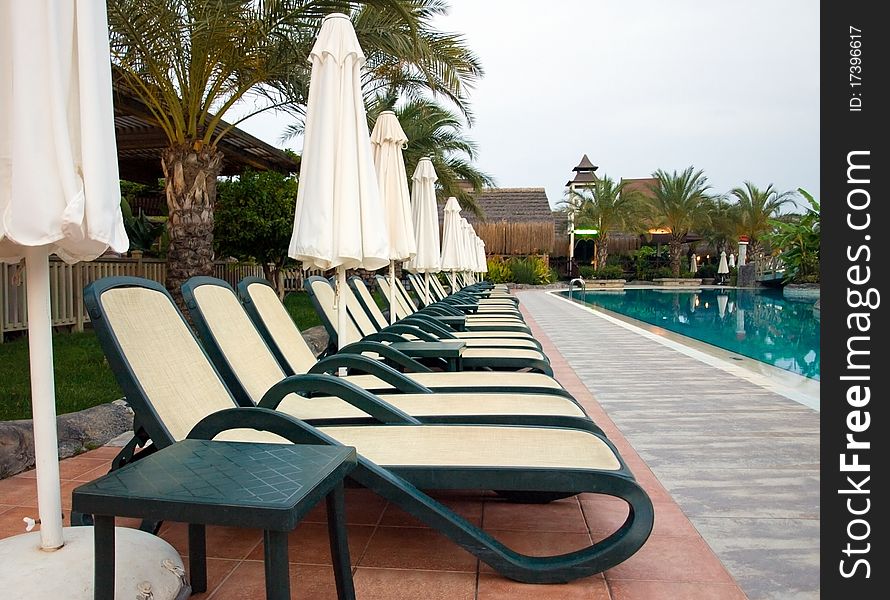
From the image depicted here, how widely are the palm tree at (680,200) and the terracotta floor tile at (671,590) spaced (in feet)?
113

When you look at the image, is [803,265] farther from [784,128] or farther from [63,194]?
[63,194]

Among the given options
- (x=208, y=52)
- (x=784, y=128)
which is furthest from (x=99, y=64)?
(x=784, y=128)

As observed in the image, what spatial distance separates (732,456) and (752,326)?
10327mm

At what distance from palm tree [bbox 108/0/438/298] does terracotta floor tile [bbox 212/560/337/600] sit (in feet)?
18.6

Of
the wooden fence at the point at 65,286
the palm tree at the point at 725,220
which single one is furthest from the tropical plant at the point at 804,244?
the wooden fence at the point at 65,286

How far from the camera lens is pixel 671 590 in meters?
2.19

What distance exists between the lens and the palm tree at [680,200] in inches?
1377

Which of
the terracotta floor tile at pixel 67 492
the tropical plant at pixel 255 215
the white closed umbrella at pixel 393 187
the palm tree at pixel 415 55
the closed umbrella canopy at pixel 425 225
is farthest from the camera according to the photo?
the tropical plant at pixel 255 215

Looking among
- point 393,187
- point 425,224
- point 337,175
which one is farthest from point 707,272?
point 337,175

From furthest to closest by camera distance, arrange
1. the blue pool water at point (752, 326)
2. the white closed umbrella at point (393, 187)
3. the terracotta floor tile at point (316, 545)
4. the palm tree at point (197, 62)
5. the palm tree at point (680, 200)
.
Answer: the palm tree at point (680, 200), the blue pool water at point (752, 326), the palm tree at point (197, 62), the white closed umbrella at point (393, 187), the terracotta floor tile at point (316, 545)

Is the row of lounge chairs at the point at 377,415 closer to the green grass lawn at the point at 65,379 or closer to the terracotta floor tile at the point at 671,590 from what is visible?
the terracotta floor tile at the point at 671,590

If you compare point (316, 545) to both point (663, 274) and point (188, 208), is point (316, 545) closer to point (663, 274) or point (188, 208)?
point (188, 208)

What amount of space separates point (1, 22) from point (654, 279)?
3816 centimetres
